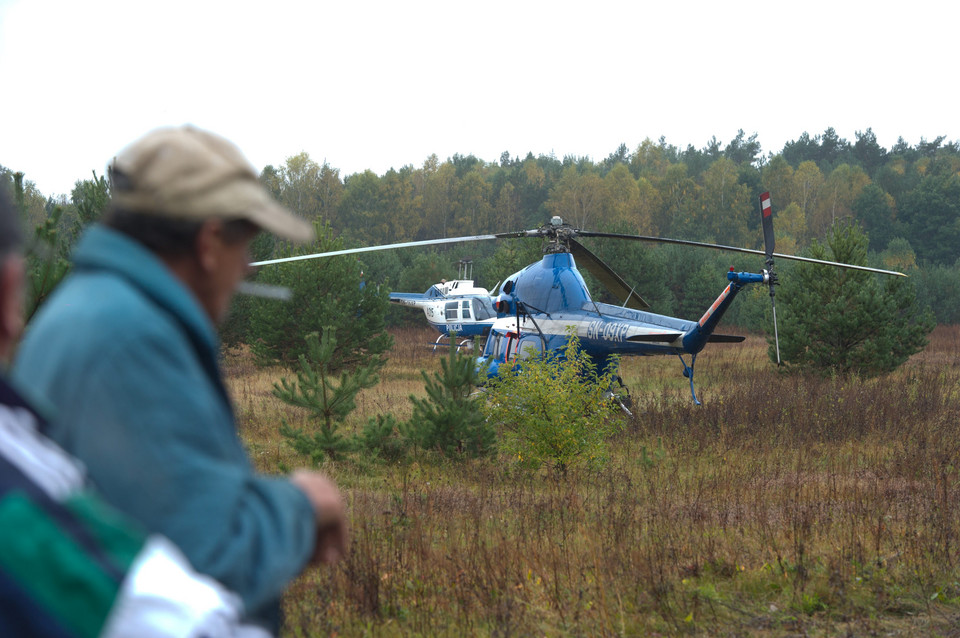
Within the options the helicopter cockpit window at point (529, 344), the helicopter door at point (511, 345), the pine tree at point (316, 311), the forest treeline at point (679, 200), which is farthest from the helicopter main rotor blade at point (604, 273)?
the forest treeline at point (679, 200)

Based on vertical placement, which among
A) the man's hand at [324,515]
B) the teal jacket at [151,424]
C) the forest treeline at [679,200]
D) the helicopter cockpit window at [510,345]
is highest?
the forest treeline at [679,200]

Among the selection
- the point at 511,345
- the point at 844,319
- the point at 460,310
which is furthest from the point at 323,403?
the point at 460,310

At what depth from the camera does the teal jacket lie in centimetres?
101

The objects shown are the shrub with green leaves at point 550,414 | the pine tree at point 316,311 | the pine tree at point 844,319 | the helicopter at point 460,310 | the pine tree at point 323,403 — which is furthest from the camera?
the helicopter at point 460,310

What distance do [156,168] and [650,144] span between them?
99807 mm

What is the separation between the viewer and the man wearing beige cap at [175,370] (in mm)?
1012

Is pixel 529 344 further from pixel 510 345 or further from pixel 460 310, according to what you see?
pixel 460 310

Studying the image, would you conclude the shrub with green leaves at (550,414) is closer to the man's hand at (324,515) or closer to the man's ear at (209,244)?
the man's hand at (324,515)

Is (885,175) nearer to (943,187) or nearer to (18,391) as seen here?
(943,187)

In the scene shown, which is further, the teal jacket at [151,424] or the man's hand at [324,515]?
the man's hand at [324,515]

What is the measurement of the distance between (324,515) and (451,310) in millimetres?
25338

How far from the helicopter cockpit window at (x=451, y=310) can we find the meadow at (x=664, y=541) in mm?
15507

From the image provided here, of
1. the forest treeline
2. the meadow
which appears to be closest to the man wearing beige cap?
the meadow

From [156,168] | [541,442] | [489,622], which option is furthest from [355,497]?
[156,168]
